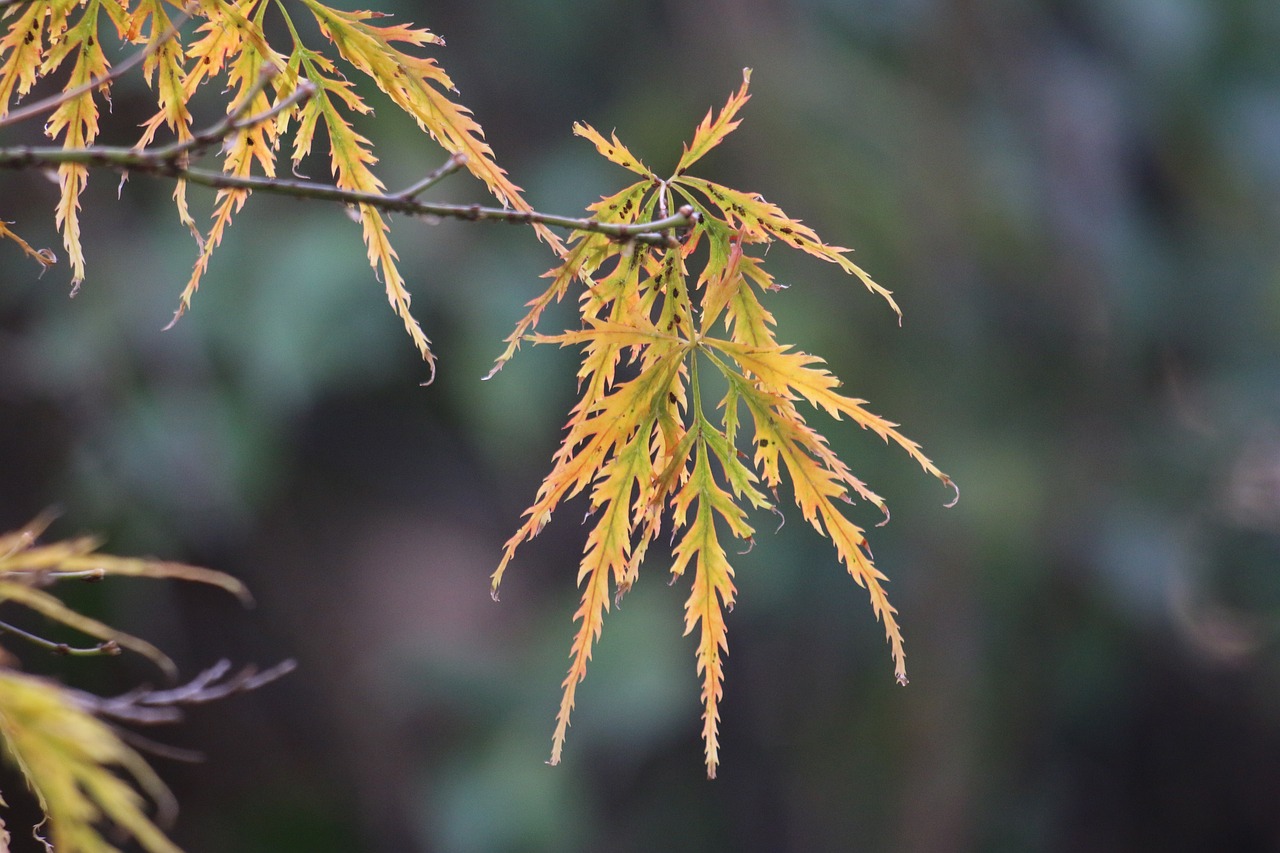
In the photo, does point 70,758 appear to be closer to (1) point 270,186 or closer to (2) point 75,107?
(1) point 270,186

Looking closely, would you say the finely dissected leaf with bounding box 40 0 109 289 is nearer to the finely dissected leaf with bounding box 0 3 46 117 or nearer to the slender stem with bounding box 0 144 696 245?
the finely dissected leaf with bounding box 0 3 46 117

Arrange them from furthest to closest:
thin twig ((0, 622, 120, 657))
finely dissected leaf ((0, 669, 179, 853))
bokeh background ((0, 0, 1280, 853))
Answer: bokeh background ((0, 0, 1280, 853))
thin twig ((0, 622, 120, 657))
finely dissected leaf ((0, 669, 179, 853))

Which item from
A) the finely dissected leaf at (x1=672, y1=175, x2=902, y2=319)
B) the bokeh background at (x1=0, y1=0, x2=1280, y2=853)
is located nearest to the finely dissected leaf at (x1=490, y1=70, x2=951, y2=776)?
the finely dissected leaf at (x1=672, y1=175, x2=902, y2=319)

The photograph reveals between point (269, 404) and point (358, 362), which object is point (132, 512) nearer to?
point (269, 404)

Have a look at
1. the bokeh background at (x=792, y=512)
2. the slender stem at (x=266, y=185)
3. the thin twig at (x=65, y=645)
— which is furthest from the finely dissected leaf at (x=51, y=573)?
the bokeh background at (x=792, y=512)

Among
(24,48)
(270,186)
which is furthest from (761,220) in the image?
(24,48)

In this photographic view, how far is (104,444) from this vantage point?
9.43 ft

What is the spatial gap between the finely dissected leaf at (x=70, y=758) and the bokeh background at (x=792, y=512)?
2563mm

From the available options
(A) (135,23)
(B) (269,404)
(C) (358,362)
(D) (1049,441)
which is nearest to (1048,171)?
(D) (1049,441)

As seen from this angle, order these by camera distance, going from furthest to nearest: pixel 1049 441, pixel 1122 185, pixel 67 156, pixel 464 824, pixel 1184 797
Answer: pixel 1122 185 → pixel 1184 797 → pixel 1049 441 → pixel 464 824 → pixel 67 156

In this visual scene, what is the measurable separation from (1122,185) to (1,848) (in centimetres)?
430

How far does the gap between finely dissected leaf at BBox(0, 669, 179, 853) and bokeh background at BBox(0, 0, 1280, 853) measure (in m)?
2.56

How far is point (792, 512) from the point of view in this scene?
2932 mm

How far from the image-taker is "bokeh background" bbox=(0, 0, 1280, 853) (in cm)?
306
